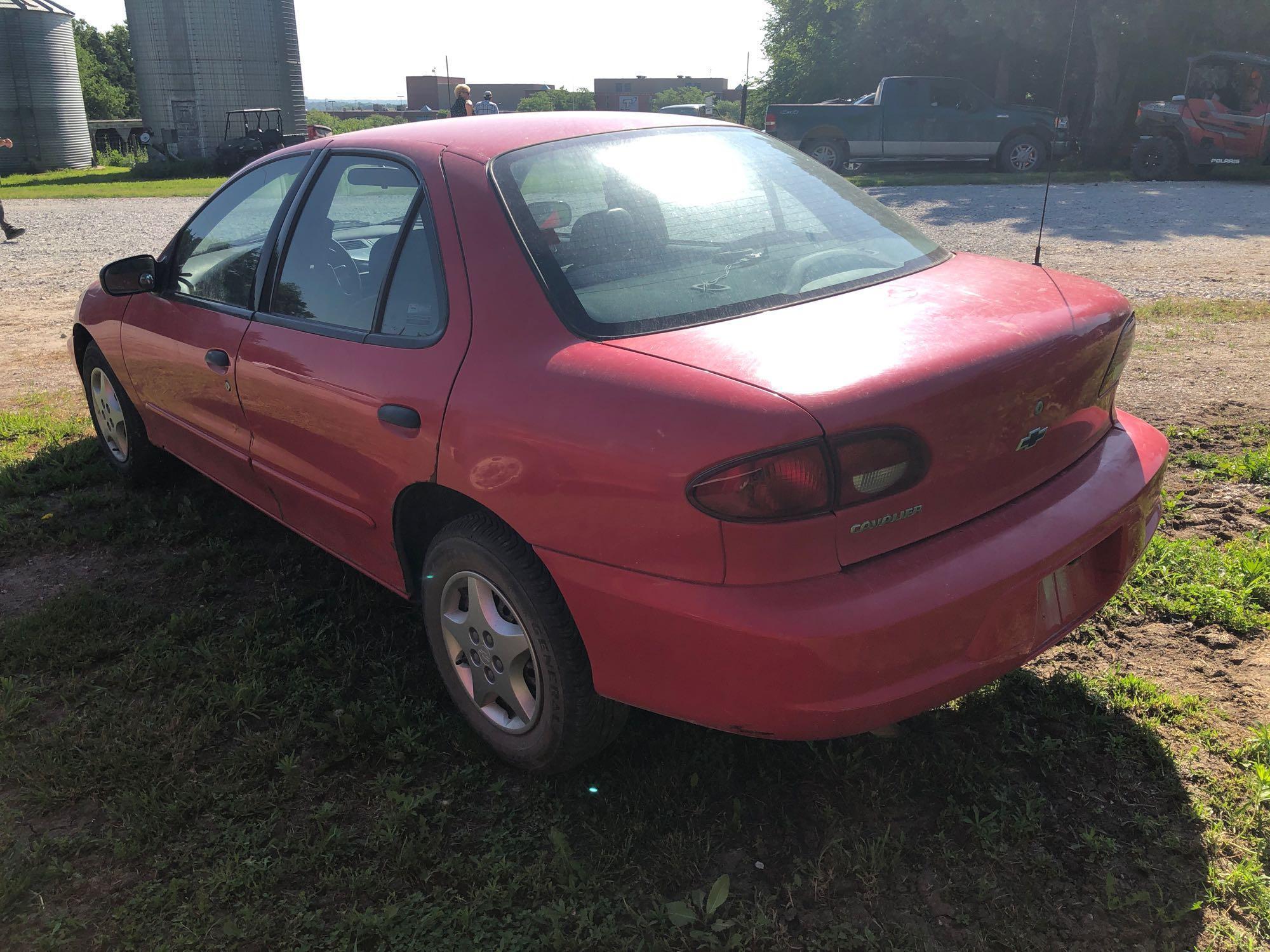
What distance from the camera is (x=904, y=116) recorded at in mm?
20188

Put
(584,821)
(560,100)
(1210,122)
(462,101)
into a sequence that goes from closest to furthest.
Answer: (584,821) → (462,101) → (1210,122) → (560,100)

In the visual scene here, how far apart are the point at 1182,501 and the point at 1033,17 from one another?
21.6 metres

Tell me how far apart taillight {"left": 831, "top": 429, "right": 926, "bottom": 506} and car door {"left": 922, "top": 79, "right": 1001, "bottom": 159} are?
20.2m

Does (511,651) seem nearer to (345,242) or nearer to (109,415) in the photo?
(345,242)

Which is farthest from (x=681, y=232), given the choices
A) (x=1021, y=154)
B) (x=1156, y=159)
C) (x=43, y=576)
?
(x=1021, y=154)

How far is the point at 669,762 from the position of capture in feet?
8.54

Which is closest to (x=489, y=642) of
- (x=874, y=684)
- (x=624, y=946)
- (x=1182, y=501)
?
(x=624, y=946)

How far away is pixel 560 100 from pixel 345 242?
66109mm

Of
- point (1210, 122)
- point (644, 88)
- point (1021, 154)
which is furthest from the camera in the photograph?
point (644, 88)

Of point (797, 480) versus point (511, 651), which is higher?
point (797, 480)

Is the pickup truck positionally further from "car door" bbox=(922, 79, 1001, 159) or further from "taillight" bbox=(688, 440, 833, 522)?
"taillight" bbox=(688, 440, 833, 522)

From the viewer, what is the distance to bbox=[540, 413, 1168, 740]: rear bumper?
194cm

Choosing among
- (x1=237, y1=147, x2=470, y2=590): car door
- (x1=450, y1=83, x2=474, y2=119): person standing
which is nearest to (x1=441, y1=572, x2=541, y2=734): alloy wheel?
(x1=237, y1=147, x2=470, y2=590): car door

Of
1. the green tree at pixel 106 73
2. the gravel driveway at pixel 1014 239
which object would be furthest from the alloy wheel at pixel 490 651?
the green tree at pixel 106 73
